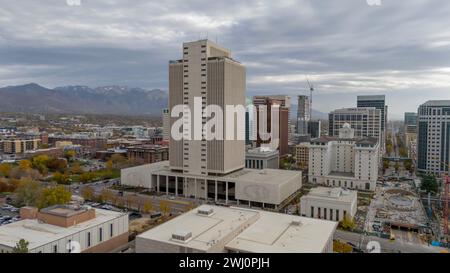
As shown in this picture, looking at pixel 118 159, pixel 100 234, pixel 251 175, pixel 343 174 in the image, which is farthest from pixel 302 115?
pixel 100 234

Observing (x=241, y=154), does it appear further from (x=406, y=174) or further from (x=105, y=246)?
(x=406, y=174)

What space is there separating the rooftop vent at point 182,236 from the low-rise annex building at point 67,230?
9.33ft

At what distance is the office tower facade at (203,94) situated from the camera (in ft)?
54.1

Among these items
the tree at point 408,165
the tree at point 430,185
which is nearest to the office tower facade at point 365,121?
the tree at point 408,165

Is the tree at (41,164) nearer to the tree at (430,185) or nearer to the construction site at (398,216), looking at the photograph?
the construction site at (398,216)

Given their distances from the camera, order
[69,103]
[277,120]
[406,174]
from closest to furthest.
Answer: [406,174]
[277,120]
[69,103]

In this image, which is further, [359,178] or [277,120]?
[277,120]

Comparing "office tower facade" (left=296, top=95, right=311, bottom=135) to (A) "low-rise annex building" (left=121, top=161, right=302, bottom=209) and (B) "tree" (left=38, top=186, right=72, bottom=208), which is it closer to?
(A) "low-rise annex building" (left=121, top=161, right=302, bottom=209)

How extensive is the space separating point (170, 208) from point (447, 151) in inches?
770

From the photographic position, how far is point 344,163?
74.7 feet

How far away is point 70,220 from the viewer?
31.1 feet

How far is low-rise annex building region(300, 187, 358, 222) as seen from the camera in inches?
535
